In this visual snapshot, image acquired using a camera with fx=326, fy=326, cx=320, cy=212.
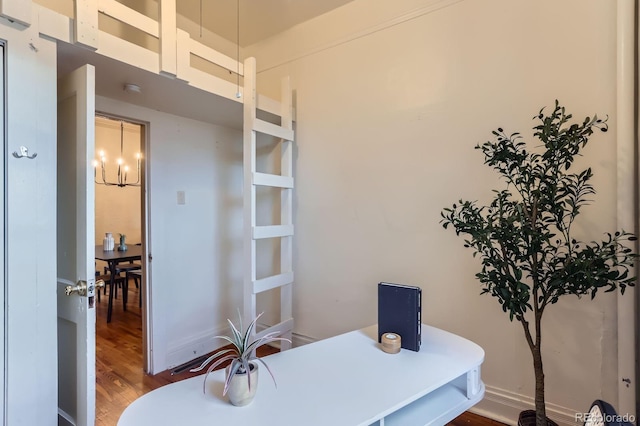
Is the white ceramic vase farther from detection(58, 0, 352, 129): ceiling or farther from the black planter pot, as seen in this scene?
detection(58, 0, 352, 129): ceiling

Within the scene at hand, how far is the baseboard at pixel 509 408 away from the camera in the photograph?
1.84 meters

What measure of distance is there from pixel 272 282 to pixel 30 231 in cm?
155

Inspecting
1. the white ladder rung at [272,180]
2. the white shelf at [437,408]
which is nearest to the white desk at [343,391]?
the white shelf at [437,408]

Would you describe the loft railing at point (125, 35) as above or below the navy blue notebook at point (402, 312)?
above

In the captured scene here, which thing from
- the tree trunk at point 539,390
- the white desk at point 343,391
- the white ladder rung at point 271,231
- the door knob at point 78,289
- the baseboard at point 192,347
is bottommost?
the baseboard at point 192,347

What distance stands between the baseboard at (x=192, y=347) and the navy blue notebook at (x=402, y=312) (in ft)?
5.96

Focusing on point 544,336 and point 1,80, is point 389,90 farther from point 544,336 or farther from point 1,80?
point 1,80

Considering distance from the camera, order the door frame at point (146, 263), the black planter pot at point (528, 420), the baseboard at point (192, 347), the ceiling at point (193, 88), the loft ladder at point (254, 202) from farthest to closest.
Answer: the baseboard at point (192, 347) < the door frame at point (146, 263) < the loft ladder at point (254, 202) < the ceiling at point (193, 88) < the black planter pot at point (528, 420)

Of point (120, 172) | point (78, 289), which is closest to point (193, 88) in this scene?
point (78, 289)

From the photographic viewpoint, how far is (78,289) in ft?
5.25

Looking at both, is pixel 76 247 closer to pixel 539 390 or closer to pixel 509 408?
pixel 539 390

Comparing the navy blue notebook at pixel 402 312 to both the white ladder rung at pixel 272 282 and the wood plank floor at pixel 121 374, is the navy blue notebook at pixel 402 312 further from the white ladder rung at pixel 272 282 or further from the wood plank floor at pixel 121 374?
the white ladder rung at pixel 272 282

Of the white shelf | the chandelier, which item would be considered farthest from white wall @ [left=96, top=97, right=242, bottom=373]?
the chandelier

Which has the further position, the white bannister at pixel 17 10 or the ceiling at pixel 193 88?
the ceiling at pixel 193 88
